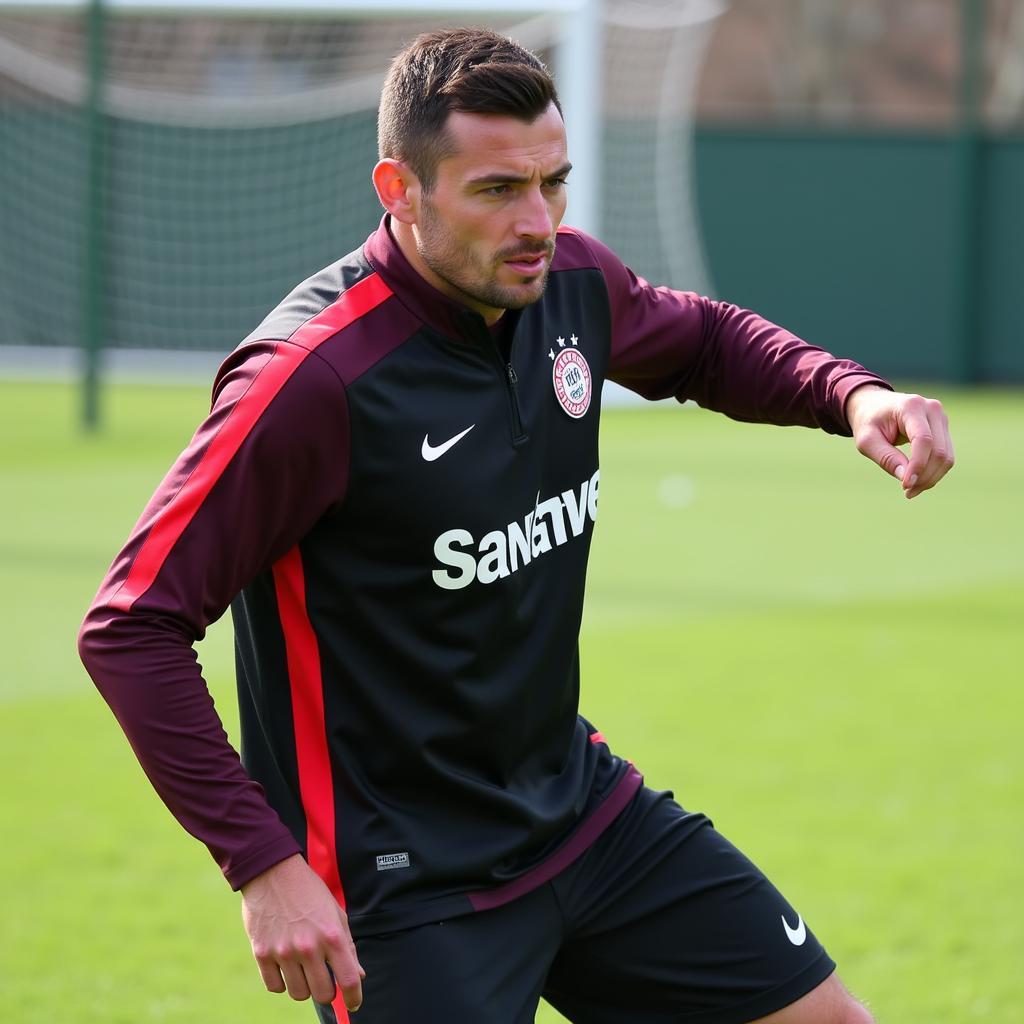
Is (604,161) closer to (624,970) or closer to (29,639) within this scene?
(29,639)

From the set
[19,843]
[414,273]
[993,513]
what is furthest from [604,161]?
[414,273]

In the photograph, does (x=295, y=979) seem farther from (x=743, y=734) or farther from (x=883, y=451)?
(x=743, y=734)

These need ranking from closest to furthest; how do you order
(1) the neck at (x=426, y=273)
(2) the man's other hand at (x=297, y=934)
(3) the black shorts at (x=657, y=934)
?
1. (2) the man's other hand at (x=297, y=934)
2. (1) the neck at (x=426, y=273)
3. (3) the black shorts at (x=657, y=934)

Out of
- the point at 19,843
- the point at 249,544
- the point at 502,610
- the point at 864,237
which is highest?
the point at 249,544

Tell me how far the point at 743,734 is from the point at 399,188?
425cm

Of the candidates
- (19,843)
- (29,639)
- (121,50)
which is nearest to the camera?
(19,843)

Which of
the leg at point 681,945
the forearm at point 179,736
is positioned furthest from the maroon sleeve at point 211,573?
the leg at point 681,945

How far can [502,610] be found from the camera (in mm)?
2971

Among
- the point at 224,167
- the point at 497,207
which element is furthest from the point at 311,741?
the point at 224,167

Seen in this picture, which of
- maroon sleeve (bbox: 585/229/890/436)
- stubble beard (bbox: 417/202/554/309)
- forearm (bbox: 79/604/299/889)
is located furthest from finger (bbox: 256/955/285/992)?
maroon sleeve (bbox: 585/229/890/436)

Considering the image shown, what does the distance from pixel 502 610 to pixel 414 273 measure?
22.5 inches

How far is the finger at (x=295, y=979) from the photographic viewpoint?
258 centimetres

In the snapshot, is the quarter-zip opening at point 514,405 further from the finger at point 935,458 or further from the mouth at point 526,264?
the finger at point 935,458

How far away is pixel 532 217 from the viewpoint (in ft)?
9.32
